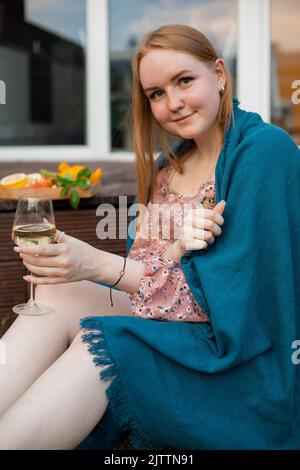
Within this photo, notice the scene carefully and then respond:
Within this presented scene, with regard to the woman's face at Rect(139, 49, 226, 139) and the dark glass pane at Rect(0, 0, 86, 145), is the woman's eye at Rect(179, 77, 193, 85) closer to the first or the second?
the woman's face at Rect(139, 49, 226, 139)

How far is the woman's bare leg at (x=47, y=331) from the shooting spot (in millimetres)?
1409

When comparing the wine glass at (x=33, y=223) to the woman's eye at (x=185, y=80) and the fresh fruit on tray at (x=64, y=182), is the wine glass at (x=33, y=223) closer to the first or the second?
the woman's eye at (x=185, y=80)

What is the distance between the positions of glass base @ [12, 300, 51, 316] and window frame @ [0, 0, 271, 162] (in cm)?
191

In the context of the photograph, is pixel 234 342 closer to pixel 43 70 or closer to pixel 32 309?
pixel 32 309

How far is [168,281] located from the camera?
1490 millimetres

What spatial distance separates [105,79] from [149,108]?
176 cm

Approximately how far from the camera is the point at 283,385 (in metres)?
1.37

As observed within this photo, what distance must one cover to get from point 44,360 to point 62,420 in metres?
0.24

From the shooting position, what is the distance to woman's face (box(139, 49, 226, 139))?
1525mm

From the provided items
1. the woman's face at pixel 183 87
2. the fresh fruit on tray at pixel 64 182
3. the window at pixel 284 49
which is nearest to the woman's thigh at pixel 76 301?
the woman's face at pixel 183 87

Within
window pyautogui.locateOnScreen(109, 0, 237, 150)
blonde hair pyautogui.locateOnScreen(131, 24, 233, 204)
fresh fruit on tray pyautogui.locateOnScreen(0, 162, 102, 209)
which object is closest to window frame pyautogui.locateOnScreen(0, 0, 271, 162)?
window pyautogui.locateOnScreen(109, 0, 237, 150)

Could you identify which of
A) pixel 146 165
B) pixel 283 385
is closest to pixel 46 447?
pixel 283 385

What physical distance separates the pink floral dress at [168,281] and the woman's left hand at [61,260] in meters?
0.13

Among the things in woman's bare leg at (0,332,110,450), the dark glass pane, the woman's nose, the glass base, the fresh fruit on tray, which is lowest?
woman's bare leg at (0,332,110,450)
